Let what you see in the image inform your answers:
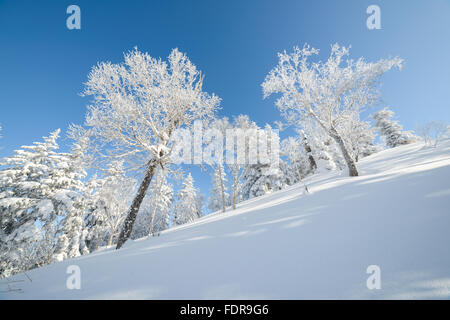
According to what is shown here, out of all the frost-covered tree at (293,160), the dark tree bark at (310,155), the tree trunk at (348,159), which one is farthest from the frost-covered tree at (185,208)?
the tree trunk at (348,159)

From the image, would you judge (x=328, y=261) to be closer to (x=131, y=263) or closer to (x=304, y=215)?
(x=304, y=215)

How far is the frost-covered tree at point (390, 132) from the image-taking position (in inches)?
848

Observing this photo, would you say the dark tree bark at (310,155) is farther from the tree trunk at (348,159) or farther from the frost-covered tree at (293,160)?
the tree trunk at (348,159)

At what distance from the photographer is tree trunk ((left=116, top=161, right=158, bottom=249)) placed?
18.2ft

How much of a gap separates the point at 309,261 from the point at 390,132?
3178 cm

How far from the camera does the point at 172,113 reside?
22.6ft

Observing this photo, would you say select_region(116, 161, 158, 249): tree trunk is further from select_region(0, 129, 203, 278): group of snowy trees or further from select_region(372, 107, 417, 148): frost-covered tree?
select_region(372, 107, 417, 148): frost-covered tree

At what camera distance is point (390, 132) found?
74.2ft

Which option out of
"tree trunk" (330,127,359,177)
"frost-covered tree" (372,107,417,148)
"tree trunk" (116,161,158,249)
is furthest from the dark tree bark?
"tree trunk" (116,161,158,249)

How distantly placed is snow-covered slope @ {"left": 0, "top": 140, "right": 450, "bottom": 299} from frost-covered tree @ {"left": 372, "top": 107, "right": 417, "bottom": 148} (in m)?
27.8

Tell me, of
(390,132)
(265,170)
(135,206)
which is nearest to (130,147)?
(135,206)

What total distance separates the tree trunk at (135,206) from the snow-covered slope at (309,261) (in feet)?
8.69

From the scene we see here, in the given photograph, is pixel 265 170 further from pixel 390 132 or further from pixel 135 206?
pixel 390 132

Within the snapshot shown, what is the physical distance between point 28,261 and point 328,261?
61.6ft
